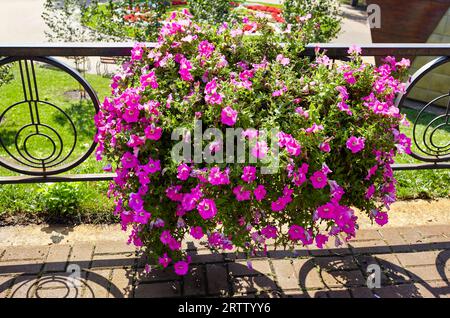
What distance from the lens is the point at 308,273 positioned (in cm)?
336

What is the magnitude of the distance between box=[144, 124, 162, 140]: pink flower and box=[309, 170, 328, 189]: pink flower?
0.85m

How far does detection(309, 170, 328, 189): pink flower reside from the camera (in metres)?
2.68

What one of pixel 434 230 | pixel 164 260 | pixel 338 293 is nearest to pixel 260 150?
pixel 164 260

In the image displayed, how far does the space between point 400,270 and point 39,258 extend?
2.44 m

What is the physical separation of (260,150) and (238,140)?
143 millimetres

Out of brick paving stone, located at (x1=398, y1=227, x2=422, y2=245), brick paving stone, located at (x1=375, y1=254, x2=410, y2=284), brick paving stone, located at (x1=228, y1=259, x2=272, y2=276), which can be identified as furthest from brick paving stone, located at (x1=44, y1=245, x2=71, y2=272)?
brick paving stone, located at (x1=398, y1=227, x2=422, y2=245)

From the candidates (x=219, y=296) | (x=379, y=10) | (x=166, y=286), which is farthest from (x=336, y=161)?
(x=379, y=10)

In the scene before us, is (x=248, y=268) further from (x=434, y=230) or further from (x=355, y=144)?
(x=434, y=230)

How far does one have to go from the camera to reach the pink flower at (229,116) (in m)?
2.62

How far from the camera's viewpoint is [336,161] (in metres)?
2.84

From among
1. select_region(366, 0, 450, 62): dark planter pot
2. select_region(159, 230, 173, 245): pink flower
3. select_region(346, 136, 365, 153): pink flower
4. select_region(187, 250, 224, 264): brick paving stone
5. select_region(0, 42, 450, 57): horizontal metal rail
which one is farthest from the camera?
select_region(366, 0, 450, 62): dark planter pot

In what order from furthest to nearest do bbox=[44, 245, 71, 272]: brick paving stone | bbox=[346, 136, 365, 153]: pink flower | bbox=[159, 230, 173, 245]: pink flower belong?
bbox=[44, 245, 71, 272]: brick paving stone
bbox=[159, 230, 173, 245]: pink flower
bbox=[346, 136, 365, 153]: pink flower

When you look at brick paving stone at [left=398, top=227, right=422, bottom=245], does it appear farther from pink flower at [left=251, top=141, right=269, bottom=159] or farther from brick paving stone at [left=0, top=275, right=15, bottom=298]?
brick paving stone at [left=0, top=275, right=15, bottom=298]
